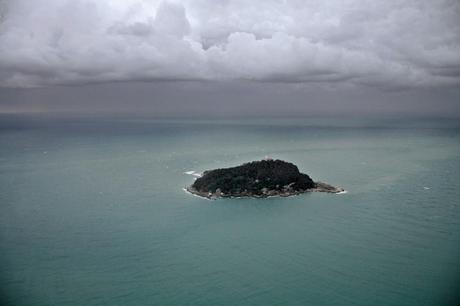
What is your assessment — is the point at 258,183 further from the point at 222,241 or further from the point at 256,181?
the point at 222,241

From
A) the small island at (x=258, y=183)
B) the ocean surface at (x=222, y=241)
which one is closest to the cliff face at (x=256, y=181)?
the small island at (x=258, y=183)

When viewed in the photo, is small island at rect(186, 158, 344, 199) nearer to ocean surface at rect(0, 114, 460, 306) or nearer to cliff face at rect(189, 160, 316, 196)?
cliff face at rect(189, 160, 316, 196)

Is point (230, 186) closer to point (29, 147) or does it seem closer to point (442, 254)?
point (442, 254)

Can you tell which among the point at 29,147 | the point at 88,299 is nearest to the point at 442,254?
the point at 88,299

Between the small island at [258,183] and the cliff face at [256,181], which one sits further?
the cliff face at [256,181]

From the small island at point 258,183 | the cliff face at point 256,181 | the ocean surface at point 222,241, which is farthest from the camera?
the cliff face at point 256,181

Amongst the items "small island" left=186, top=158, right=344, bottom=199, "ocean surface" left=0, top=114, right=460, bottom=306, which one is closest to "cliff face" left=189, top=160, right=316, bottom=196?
"small island" left=186, top=158, right=344, bottom=199

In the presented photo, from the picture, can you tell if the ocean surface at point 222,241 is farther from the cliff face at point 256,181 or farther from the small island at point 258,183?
the cliff face at point 256,181

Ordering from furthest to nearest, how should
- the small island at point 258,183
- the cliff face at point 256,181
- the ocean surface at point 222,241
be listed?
the cliff face at point 256,181, the small island at point 258,183, the ocean surface at point 222,241
